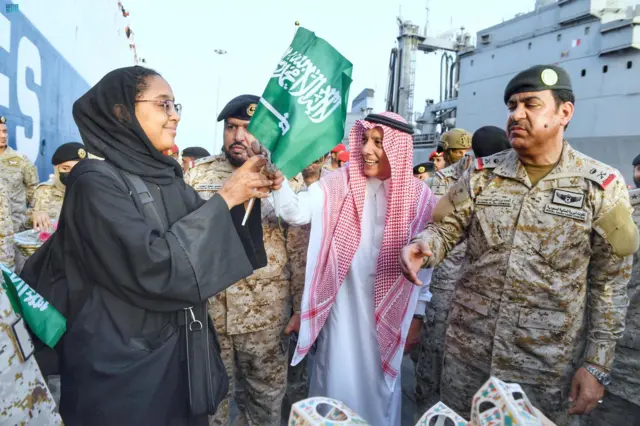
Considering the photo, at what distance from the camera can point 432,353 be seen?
3.55m

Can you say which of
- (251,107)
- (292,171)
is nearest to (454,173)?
(251,107)

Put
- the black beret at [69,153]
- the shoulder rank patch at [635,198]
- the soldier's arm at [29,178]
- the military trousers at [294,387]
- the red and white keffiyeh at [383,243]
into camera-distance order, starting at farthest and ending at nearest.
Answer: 1. the soldier's arm at [29,178]
2. the black beret at [69,153]
3. the military trousers at [294,387]
4. the shoulder rank patch at [635,198]
5. the red and white keffiyeh at [383,243]

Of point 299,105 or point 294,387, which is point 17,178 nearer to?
point 294,387

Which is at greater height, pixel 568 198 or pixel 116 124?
pixel 116 124

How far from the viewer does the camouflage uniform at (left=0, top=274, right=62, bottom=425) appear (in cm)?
117

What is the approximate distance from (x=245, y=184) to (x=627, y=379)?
2.92m

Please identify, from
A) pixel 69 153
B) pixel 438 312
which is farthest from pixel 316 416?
pixel 69 153

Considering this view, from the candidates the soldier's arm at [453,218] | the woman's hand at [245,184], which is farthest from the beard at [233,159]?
the soldier's arm at [453,218]

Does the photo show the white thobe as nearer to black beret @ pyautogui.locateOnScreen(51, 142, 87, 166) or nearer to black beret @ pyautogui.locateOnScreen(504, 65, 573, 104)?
black beret @ pyautogui.locateOnScreen(504, 65, 573, 104)

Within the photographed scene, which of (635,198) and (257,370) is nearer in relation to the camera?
(257,370)

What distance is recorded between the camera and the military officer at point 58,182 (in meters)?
4.34

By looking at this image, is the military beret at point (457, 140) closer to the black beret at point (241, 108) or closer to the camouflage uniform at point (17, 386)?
the black beret at point (241, 108)

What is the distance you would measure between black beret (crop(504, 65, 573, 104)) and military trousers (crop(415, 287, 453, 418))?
193cm

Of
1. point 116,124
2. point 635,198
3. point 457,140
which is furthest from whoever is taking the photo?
point 457,140
